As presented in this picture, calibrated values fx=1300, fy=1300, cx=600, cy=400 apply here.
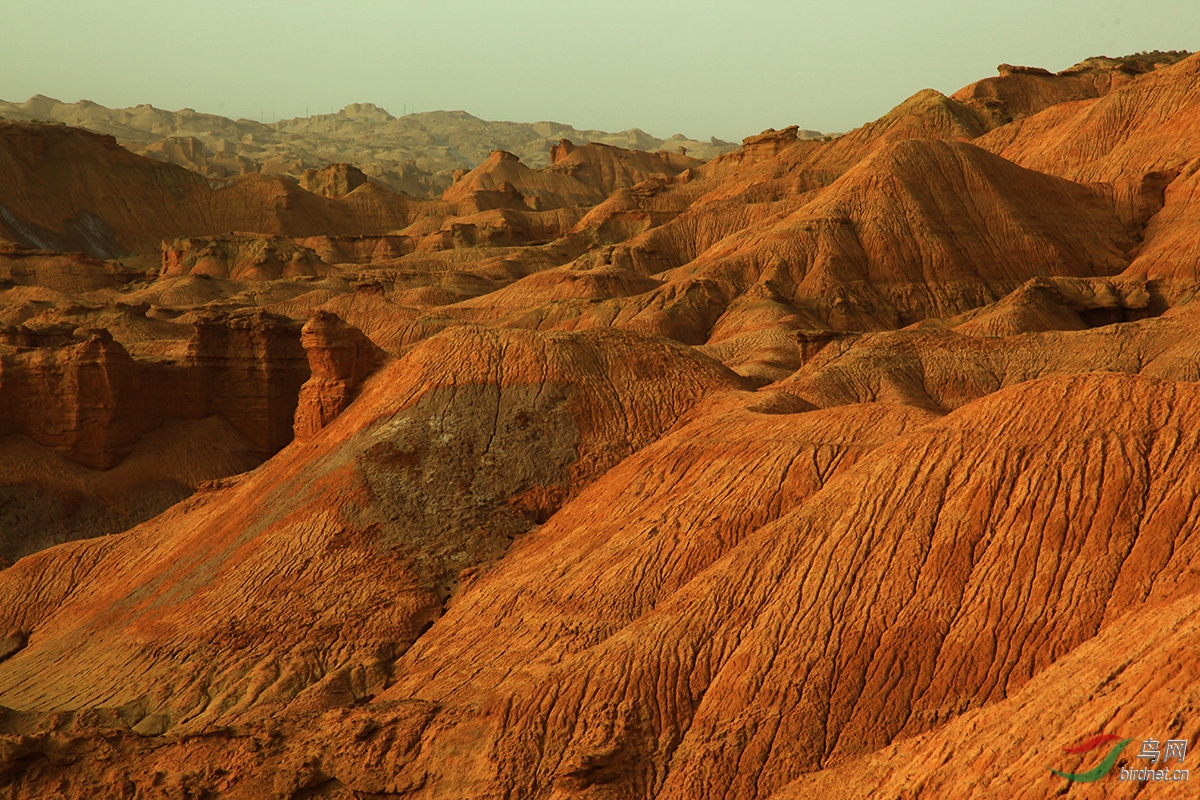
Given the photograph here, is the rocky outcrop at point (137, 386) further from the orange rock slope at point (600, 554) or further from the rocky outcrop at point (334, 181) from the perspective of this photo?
the rocky outcrop at point (334, 181)

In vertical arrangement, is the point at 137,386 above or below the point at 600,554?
above

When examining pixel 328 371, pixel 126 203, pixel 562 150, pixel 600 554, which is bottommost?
pixel 600 554

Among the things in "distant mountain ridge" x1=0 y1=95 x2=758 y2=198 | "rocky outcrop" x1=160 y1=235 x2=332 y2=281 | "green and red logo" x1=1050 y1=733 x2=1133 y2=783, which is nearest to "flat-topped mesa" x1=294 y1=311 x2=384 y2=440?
"green and red logo" x1=1050 y1=733 x2=1133 y2=783

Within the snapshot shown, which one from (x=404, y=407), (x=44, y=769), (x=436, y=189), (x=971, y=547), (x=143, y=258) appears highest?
(x=436, y=189)

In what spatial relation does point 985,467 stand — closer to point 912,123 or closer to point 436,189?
point 912,123

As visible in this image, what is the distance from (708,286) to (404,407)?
2736 centimetres

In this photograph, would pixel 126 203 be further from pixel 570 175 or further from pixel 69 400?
pixel 69 400

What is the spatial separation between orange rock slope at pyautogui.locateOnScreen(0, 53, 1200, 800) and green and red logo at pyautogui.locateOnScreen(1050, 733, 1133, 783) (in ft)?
0.28

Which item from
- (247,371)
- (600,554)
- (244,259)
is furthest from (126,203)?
(600,554)

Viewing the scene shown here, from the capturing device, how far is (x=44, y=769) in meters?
14.7

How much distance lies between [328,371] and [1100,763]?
19.0m

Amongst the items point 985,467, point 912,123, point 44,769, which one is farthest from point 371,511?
point 912,123

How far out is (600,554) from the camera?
18.4m

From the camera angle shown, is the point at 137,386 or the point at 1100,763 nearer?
the point at 1100,763
